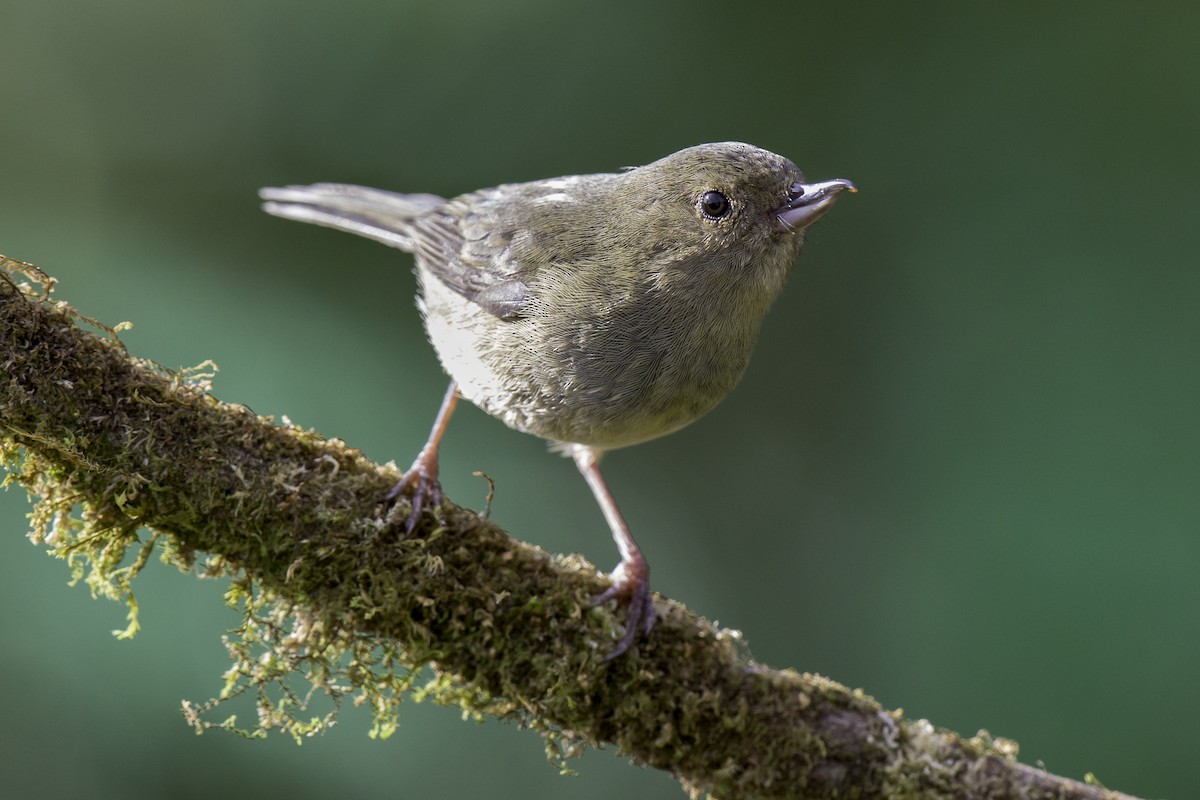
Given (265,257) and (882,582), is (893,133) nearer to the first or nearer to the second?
(882,582)

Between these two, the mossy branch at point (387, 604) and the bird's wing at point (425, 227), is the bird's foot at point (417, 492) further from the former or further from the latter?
the bird's wing at point (425, 227)

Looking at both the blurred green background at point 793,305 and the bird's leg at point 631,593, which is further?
the blurred green background at point 793,305

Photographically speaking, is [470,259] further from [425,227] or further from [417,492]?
[417,492]

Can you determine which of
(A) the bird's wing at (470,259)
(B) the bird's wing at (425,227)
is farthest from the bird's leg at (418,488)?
(B) the bird's wing at (425,227)

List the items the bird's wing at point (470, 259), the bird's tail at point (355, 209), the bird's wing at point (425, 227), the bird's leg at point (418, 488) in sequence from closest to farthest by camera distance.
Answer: the bird's leg at point (418, 488) < the bird's wing at point (470, 259) < the bird's wing at point (425, 227) < the bird's tail at point (355, 209)

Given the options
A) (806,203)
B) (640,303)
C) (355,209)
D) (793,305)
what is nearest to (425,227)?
(355,209)

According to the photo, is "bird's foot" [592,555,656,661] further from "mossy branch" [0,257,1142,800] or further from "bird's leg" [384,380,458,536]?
"bird's leg" [384,380,458,536]

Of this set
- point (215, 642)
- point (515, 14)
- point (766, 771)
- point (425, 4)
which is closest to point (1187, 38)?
point (515, 14)
